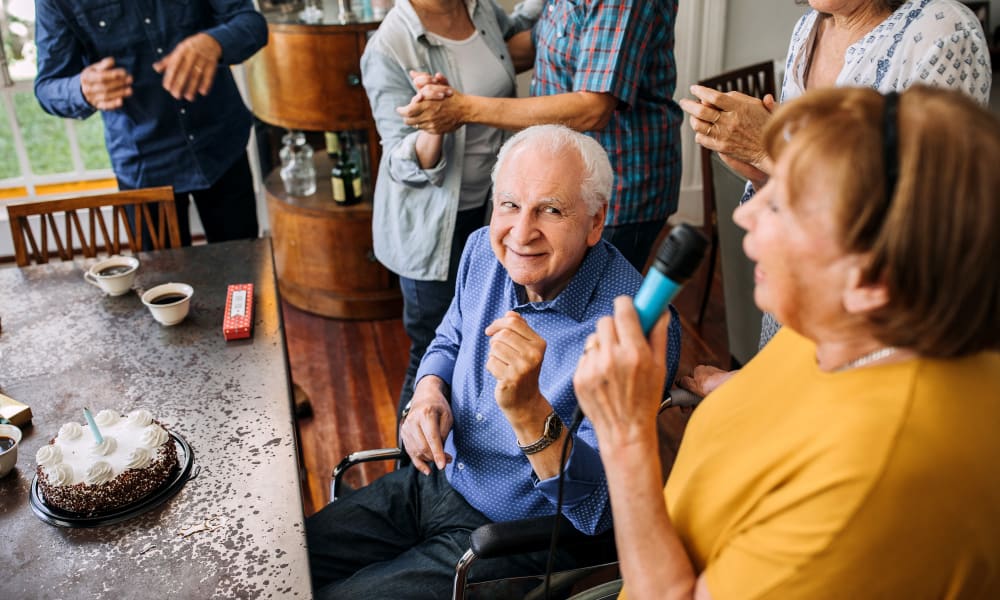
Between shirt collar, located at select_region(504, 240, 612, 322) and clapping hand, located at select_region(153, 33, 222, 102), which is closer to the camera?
shirt collar, located at select_region(504, 240, 612, 322)

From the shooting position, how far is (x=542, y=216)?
1.48m

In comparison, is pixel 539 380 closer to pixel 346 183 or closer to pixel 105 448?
pixel 105 448

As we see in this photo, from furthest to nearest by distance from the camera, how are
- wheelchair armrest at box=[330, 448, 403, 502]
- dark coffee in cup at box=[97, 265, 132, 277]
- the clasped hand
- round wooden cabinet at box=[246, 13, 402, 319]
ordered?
round wooden cabinet at box=[246, 13, 402, 319] → dark coffee in cup at box=[97, 265, 132, 277] → the clasped hand → wheelchair armrest at box=[330, 448, 403, 502]

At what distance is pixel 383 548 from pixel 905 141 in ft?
4.02

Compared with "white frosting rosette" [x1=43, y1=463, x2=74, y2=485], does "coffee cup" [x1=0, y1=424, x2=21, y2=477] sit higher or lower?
lower

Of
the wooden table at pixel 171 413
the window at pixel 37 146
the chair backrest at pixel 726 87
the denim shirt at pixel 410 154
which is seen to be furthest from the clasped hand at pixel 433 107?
the window at pixel 37 146

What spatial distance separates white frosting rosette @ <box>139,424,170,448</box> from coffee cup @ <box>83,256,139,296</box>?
73 centimetres

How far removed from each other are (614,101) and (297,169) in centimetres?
190

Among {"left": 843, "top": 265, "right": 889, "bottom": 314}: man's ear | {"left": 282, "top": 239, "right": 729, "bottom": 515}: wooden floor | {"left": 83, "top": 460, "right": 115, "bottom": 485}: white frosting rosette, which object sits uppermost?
{"left": 843, "top": 265, "right": 889, "bottom": 314}: man's ear

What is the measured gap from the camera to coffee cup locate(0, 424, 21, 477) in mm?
1314

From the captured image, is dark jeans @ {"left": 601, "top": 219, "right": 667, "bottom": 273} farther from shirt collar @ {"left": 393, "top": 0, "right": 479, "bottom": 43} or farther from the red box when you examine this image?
the red box

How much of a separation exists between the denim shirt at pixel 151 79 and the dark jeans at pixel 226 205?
5 cm

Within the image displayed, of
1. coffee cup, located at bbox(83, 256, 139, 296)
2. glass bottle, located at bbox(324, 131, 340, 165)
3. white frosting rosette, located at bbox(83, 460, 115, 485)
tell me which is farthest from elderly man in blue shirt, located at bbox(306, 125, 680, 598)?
glass bottle, located at bbox(324, 131, 340, 165)

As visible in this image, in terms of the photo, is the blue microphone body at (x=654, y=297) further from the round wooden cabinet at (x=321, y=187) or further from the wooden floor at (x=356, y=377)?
the round wooden cabinet at (x=321, y=187)
